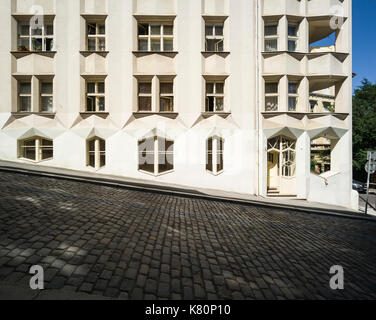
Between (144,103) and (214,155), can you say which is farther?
(144,103)

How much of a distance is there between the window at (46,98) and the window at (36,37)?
2.05 metres

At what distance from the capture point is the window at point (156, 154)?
1054cm

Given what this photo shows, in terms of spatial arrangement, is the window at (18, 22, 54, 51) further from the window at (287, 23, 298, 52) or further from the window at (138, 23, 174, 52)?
the window at (287, 23, 298, 52)

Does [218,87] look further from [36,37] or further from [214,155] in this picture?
[36,37]

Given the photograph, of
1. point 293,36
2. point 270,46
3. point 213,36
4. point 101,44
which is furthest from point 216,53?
point 101,44

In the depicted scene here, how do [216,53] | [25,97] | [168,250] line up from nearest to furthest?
[168,250], [216,53], [25,97]

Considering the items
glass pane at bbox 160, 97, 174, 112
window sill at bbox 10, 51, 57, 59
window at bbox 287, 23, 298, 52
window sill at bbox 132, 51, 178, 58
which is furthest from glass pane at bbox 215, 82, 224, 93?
window sill at bbox 10, 51, 57, 59

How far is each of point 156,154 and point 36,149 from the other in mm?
7155

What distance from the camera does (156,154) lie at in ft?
34.5

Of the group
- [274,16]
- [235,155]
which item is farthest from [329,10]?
[235,155]

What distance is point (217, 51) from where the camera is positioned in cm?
1022

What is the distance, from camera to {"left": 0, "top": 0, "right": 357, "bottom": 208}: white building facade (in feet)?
33.8

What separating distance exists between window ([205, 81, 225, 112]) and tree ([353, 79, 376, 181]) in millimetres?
18521
